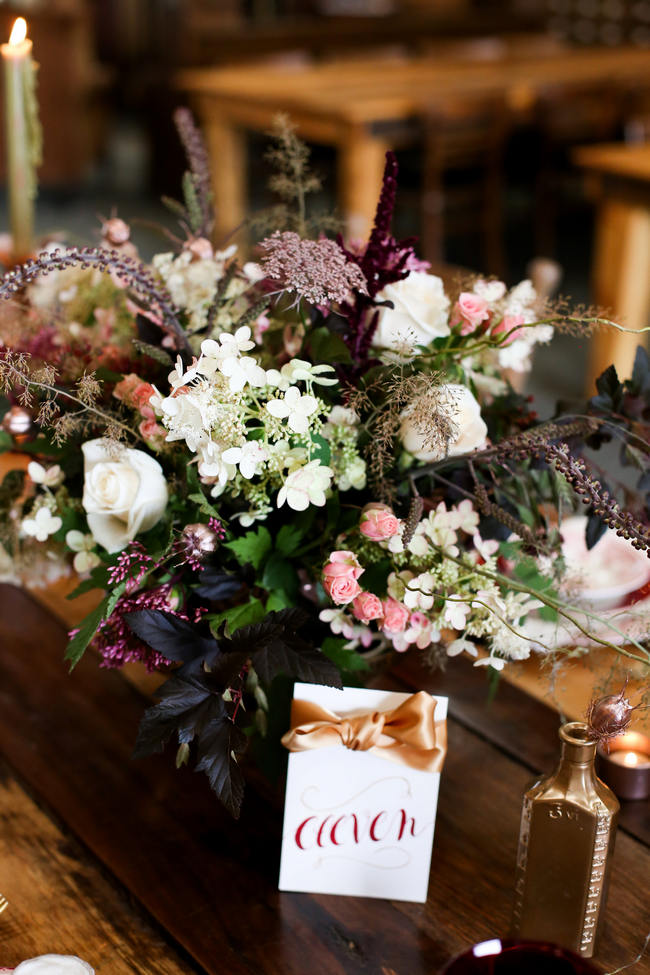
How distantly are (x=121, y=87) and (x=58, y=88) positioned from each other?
1.45 meters

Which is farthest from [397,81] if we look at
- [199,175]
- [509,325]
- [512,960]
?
[512,960]

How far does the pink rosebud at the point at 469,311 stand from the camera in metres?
0.81

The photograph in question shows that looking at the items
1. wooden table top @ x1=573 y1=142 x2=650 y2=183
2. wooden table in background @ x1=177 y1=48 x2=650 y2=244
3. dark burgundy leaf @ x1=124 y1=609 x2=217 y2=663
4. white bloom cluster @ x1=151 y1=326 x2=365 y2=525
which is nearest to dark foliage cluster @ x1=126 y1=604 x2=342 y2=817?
dark burgundy leaf @ x1=124 y1=609 x2=217 y2=663

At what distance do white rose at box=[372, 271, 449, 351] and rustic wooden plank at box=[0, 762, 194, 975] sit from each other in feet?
1.69

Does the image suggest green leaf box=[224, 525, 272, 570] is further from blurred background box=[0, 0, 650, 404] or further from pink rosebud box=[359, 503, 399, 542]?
blurred background box=[0, 0, 650, 404]

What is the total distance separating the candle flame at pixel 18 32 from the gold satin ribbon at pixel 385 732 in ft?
2.62

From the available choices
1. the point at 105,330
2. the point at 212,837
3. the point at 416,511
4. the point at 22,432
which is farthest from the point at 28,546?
the point at 416,511

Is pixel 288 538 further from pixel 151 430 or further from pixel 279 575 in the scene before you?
pixel 151 430

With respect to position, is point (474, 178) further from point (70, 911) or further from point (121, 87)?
point (70, 911)

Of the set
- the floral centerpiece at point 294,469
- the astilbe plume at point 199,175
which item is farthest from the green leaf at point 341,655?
the astilbe plume at point 199,175

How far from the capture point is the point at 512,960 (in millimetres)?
569

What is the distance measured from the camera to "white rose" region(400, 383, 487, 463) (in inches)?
29.4

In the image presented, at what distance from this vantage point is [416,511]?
2.29 feet

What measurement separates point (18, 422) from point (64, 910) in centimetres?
42
